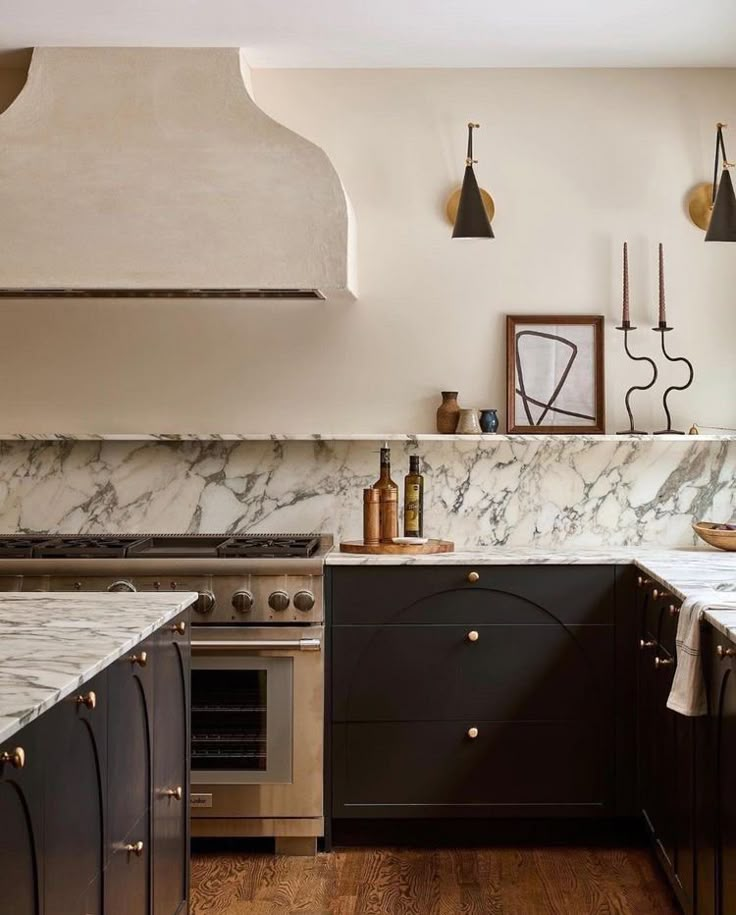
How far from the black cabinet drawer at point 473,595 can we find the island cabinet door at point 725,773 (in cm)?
114

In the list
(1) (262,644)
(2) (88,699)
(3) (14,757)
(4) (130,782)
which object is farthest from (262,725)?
(3) (14,757)

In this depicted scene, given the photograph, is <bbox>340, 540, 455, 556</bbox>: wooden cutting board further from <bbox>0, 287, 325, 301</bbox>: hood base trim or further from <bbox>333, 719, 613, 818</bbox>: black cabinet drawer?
<bbox>0, 287, 325, 301</bbox>: hood base trim

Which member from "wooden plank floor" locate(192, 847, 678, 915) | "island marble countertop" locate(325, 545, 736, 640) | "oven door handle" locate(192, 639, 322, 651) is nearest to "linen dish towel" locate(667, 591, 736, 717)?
"island marble countertop" locate(325, 545, 736, 640)

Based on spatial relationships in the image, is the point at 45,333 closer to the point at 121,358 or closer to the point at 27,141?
the point at 121,358

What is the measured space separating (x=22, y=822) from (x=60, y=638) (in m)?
0.59

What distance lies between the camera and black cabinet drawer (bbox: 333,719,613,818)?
364 centimetres

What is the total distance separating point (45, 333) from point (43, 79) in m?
0.93

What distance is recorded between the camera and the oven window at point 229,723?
3592 millimetres

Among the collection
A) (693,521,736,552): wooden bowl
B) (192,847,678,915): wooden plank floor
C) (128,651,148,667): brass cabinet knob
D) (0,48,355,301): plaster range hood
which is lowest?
(192,847,678,915): wooden plank floor

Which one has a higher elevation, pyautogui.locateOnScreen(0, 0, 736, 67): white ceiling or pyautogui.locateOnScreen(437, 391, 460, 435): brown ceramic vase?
pyautogui.locateOnScreen(0, 0, 736, 67): white ceiling

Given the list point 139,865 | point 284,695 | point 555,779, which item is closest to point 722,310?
point 555,779

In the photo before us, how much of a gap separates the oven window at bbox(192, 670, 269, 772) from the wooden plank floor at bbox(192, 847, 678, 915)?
0.31 metres

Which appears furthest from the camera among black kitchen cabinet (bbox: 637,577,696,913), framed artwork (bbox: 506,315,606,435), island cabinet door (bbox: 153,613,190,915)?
framed artwork (bbox: 506,315,606,435)

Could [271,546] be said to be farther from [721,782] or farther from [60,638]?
[721,782]
